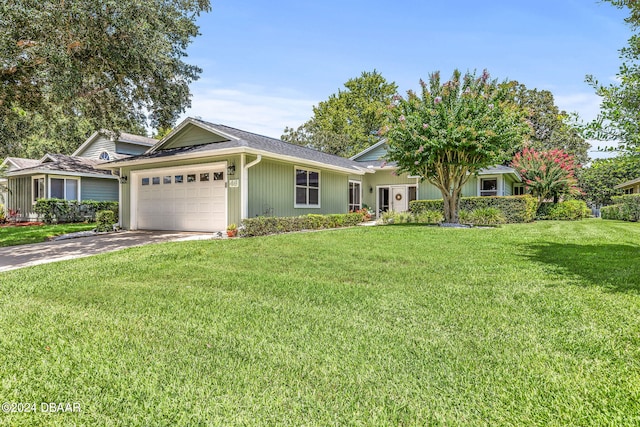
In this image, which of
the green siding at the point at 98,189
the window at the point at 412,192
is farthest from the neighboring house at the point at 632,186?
the green siding at the point at 98,189

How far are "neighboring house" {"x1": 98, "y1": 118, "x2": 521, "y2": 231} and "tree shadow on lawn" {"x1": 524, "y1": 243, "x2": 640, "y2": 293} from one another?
7.78 meters

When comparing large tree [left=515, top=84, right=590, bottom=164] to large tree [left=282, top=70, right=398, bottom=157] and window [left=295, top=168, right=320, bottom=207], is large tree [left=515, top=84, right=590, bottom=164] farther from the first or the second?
window [left=295, top=168, right=320, bottom=207]

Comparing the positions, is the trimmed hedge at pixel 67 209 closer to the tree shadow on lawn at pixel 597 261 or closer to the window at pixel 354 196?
the window at pixel 354 196

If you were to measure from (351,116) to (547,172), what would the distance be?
24.4 meters

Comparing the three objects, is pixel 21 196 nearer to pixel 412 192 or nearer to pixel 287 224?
pixel 287 224

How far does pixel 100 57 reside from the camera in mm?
9242

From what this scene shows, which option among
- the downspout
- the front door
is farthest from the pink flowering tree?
the downspout

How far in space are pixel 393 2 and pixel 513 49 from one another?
5.26 m

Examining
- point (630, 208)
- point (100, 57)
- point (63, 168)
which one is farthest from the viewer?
point (63, 168)

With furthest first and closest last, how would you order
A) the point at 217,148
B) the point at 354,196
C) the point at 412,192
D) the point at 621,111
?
the point at 412,192 < the point at 354,196 < the point at 217,148 < the point at 621,111

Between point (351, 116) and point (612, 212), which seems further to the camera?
point (351, 116)

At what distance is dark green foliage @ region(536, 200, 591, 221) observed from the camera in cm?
1823

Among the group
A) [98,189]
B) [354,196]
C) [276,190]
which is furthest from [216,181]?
[98,189]

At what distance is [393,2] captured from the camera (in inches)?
441
